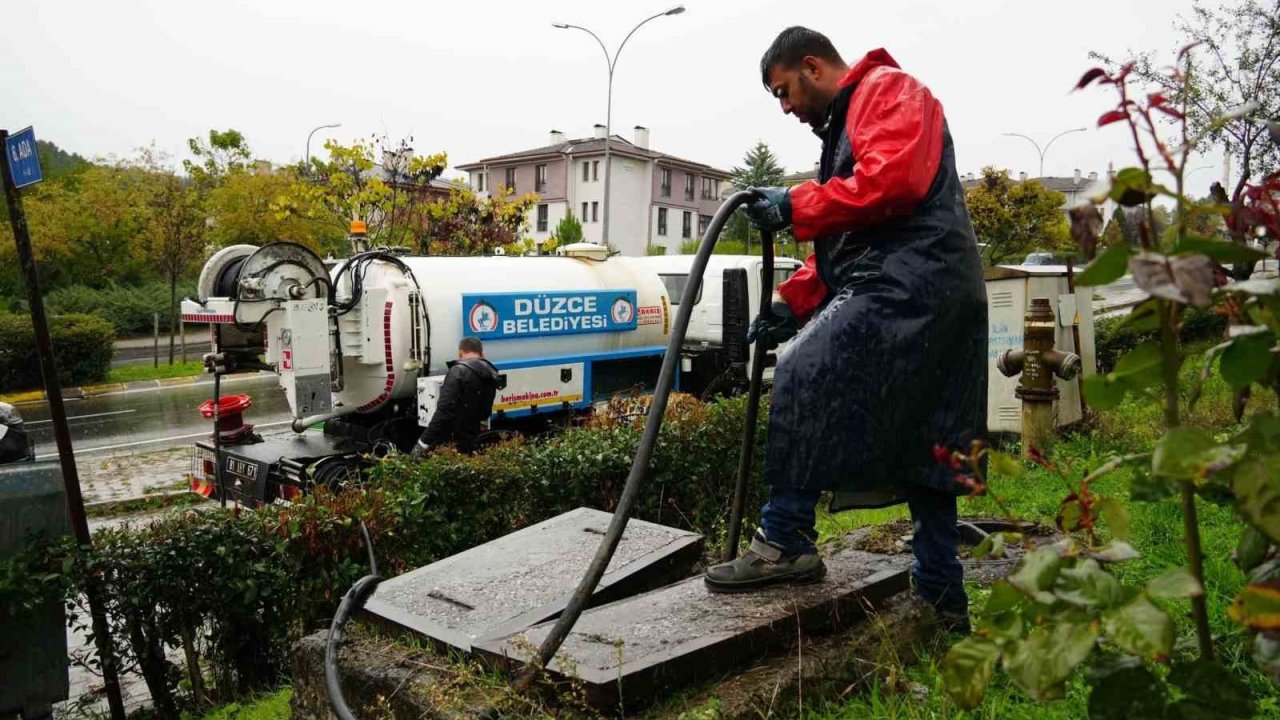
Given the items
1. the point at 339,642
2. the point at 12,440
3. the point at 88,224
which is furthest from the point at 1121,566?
the point at 88,224

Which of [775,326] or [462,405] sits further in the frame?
[462,405]

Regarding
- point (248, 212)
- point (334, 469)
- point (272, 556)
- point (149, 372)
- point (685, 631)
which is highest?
point (248, 212)

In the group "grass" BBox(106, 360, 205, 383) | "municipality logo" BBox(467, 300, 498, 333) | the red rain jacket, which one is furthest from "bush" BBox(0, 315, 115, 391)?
the red rain jacket

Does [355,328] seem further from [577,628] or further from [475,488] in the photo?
[577,628]

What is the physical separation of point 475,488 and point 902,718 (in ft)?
10.5

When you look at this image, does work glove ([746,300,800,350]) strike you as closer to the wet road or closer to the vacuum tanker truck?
the vacuum tanker truck

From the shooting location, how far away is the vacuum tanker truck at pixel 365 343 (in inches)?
309

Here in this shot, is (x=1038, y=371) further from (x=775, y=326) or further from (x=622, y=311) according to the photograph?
(x=622, y=311)

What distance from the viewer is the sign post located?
399 cm

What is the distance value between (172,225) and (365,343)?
56.2 ft

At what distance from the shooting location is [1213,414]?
273 inches

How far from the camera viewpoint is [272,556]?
4.30 meters

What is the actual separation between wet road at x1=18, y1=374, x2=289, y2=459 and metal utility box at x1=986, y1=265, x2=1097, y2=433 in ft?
35.3

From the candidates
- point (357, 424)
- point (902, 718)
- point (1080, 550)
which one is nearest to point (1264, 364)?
point (1080, 550)
